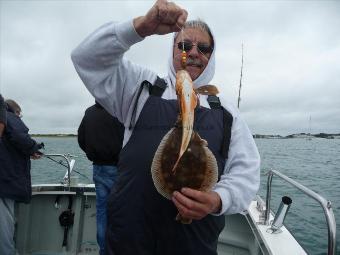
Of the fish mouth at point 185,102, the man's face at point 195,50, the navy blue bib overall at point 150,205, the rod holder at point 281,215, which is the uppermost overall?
the man's face at point 195,50

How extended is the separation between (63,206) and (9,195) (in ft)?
5.01

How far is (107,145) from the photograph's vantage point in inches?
163

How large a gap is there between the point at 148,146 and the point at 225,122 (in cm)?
56

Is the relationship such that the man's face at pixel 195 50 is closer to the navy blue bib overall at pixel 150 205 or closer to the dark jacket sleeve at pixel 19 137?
the navy blue bib overall at pixel 150 205

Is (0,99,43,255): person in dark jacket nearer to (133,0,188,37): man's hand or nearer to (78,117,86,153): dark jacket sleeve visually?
(78,117,86,153): dark jacket sleeve

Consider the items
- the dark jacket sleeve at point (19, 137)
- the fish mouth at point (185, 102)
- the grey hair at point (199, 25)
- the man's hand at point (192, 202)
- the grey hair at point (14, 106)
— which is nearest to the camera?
the fish mouth at point (185, 102)

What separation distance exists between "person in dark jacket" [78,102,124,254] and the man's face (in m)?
1.92

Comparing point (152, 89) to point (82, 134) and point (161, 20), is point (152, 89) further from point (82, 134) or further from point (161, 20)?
point (82, 134)

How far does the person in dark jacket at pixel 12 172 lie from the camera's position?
4062 mm

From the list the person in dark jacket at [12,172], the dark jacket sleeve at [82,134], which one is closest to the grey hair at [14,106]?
the person in dark jacket at [12,172]

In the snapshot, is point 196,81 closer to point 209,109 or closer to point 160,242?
point 209,109

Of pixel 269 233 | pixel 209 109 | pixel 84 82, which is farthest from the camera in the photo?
pixel 269 233

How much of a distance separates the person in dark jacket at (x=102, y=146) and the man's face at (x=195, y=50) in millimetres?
1920

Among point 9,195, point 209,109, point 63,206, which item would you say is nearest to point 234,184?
point 209,109
